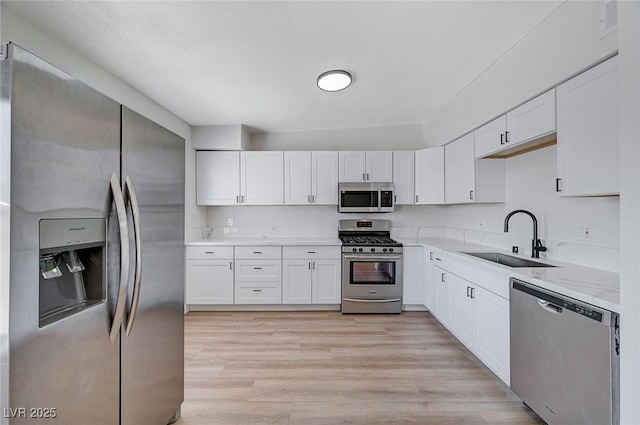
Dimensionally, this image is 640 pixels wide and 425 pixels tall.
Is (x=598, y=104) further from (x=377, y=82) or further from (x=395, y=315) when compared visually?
(x=395, y=315)

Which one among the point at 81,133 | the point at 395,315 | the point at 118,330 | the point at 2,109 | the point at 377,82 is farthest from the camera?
the point at 395,315

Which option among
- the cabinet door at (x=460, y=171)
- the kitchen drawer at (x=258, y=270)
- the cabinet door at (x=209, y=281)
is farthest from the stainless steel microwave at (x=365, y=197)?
the cabinet door at (x=209, y=281)

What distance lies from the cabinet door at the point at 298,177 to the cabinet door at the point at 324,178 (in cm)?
7

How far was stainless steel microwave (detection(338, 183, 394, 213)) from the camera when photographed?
416 cm

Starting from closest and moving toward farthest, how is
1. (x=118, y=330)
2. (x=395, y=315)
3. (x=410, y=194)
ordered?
(x=118, y=330), (x=395, y=315), (x=410, y=194)

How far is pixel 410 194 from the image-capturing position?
422 cm

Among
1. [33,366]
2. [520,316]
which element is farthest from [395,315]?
[33,366]

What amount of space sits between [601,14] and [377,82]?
167 centimetres

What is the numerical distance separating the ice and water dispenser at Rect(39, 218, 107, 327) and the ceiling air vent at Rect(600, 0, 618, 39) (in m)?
2.63

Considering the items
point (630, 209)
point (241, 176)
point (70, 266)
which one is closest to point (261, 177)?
point (241, 176)

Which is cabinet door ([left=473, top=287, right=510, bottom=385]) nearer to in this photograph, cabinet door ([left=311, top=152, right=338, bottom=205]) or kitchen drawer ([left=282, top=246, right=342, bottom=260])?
kitchen drawer ([left=282, top=246, right=342, bottom=260])

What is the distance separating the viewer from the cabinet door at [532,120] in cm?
202

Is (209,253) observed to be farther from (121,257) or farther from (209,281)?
(121,257)

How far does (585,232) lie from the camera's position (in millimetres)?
2115
